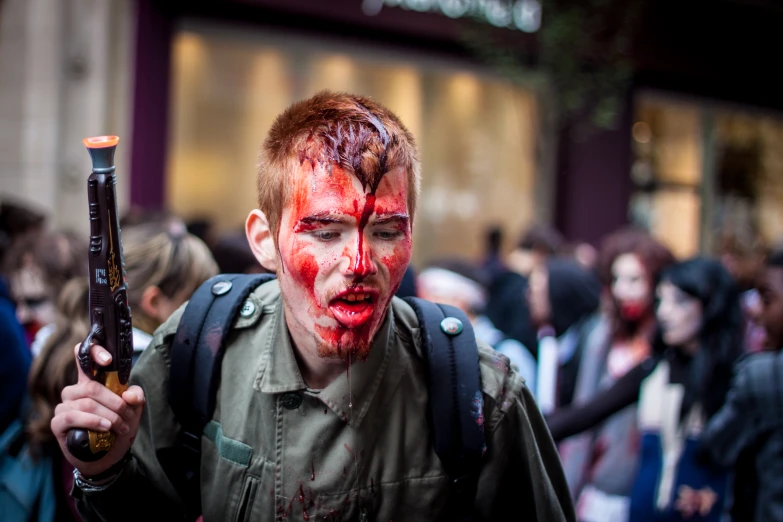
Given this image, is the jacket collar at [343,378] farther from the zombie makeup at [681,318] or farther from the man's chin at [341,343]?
the zombie makeup at [681,318]

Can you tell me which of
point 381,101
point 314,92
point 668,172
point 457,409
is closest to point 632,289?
point 457,409

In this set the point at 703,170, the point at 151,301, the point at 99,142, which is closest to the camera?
the point at 99,142

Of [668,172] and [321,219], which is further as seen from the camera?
[668,172]

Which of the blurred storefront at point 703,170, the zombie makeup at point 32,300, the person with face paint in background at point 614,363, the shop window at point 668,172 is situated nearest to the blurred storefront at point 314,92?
the shop window at point 668,172

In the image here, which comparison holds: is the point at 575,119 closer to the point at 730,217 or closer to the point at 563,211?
the point at 563,211

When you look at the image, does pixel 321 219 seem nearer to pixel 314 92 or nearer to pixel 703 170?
pixel 314 92

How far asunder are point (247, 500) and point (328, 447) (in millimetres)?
229

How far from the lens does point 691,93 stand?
1340 cm

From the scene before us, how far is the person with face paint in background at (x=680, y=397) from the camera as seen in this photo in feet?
11.4

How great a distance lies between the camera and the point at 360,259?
165 cm

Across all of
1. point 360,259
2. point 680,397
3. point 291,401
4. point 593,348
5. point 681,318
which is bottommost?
point 680,397

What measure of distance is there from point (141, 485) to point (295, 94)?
320 inches

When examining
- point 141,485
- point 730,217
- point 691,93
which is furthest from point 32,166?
point 730,217

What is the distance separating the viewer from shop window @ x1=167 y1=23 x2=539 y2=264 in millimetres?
8898
